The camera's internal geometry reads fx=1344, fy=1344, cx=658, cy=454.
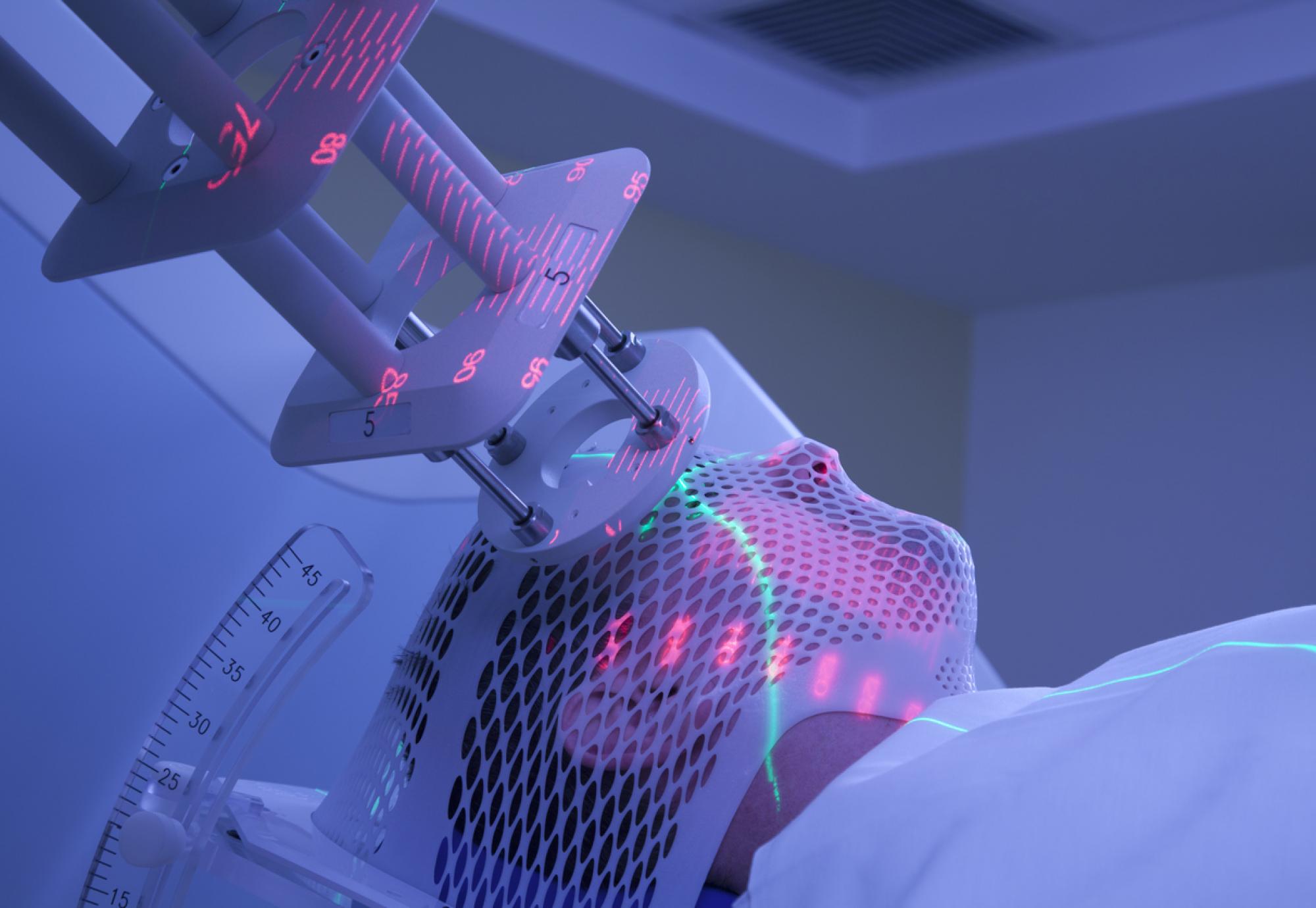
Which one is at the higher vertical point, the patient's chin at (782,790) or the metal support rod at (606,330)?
the metal support rod at (606,330)

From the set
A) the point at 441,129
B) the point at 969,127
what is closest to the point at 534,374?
the point at 441,129

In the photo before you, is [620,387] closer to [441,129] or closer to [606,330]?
[606,330]

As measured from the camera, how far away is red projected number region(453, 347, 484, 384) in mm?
574

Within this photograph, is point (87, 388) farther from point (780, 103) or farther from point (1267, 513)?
point (1267, 513)

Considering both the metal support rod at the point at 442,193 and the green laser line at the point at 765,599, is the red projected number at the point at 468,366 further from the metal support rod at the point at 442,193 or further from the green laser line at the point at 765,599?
the green laser line at the point at 765,599

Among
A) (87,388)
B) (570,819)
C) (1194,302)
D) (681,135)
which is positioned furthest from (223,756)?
(1194,302)

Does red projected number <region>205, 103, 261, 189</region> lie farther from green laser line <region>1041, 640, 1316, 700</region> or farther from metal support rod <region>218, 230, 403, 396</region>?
green laser line <region>1041, 640, 1316, 700</region>

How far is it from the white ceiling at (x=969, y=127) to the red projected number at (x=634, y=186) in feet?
6.61

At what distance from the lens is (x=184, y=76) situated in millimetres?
462

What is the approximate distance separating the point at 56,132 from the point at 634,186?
0.25m

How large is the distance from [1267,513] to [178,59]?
10.8ft

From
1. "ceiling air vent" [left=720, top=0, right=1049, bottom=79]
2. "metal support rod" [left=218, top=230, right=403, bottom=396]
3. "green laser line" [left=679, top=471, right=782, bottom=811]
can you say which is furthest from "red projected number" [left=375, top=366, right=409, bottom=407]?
"ceiling air vent" [left=720, top=0, right=1049, bottom=79]

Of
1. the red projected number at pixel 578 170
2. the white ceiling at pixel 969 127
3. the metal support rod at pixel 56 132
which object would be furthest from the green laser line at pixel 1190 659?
the white ceiling at pixel 969 127

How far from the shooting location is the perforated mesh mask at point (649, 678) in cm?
71
